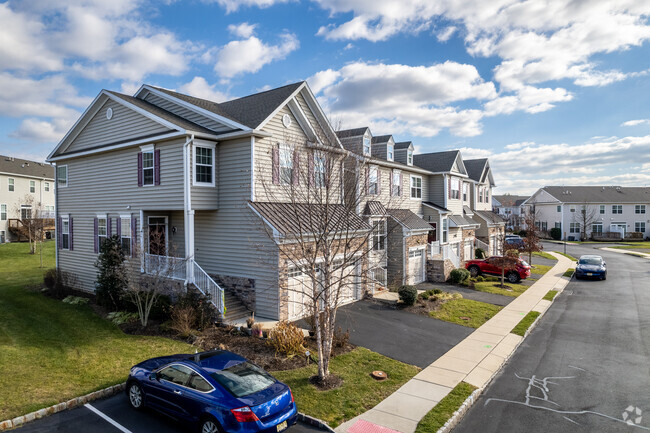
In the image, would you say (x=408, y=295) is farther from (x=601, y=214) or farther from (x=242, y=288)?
(x=601, y=214)

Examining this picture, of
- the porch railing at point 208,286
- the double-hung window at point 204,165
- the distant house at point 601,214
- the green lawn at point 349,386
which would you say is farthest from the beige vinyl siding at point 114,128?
the distant house at point 601,214

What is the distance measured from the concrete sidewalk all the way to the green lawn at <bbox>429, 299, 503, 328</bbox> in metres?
0.40

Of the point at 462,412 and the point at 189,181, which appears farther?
the point at 189,181

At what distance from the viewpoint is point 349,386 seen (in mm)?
9914

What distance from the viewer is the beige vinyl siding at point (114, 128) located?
17444mm

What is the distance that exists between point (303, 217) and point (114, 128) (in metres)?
12.6

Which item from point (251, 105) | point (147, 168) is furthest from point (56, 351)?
point (251, 105)

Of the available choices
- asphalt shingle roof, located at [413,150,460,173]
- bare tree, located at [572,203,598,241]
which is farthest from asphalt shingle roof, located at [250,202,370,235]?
bare tree, located at [572,203,598,241]

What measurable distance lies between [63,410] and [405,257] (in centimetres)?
1765

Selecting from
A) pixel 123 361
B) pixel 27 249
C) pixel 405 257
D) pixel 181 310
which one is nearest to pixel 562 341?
pixel 405 257

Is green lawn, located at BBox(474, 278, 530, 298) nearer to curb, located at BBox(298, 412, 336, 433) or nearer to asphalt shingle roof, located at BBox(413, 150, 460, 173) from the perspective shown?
asphalt shingle roof, located at BBox(413, 150, 460, 173)

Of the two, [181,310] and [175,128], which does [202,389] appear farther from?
[175,128]

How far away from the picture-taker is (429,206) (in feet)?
91.9

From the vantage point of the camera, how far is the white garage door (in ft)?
76.7
